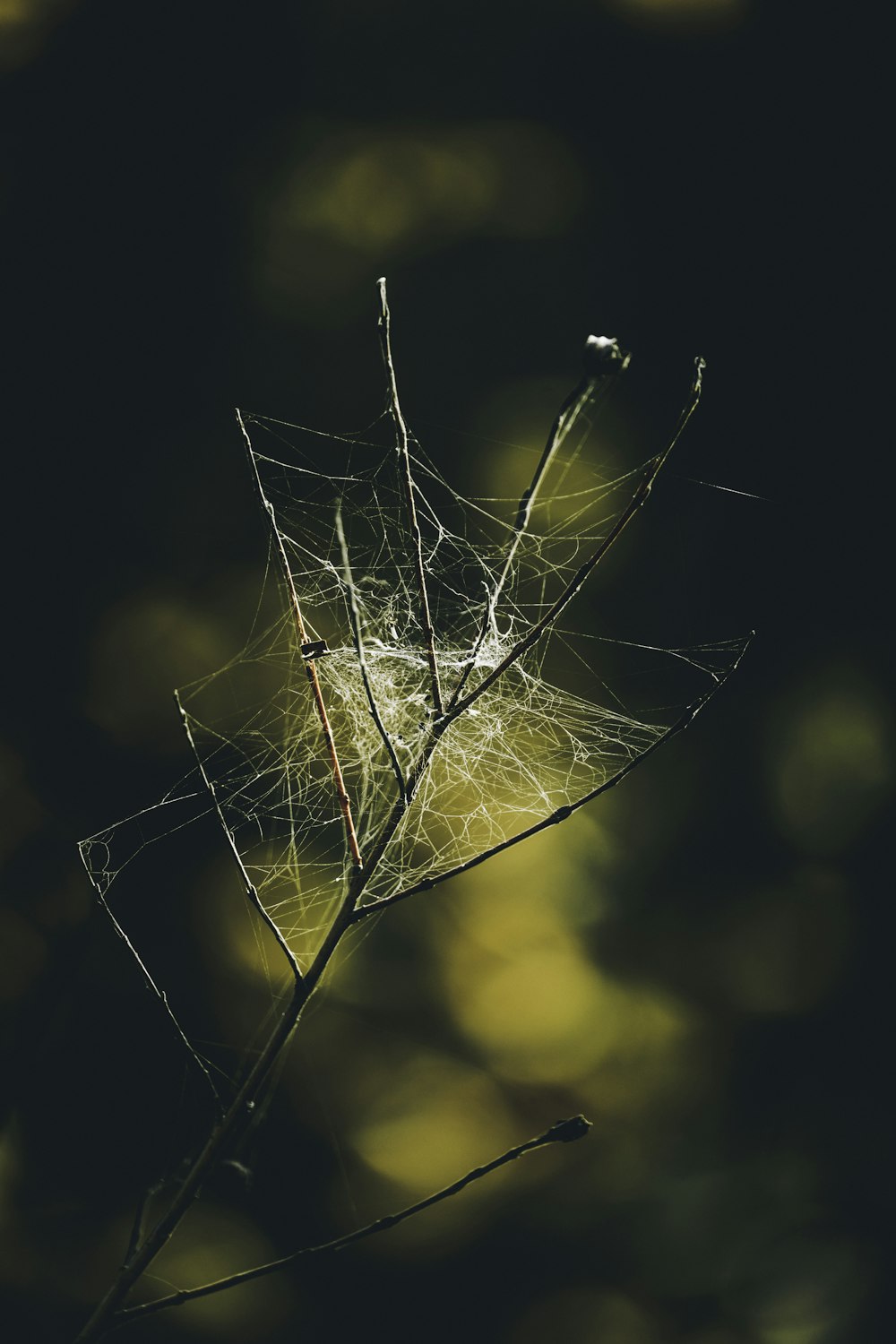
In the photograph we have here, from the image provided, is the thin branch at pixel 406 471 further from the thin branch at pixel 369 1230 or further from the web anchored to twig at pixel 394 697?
the thin branch at pixel 369 1230

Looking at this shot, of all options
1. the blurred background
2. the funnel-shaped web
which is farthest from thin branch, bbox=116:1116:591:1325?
the blurred background

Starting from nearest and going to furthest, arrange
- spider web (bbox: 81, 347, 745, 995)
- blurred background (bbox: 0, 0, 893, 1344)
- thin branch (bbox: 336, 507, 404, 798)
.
Answer: thin branch (bbox: 336, 507, 404, 798) → spider web (bbox: 81, 347, 745, 995) → blurred background (bbox: 0, 0, 893, 1344)

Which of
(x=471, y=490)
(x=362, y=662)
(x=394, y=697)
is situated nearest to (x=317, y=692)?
(x=362, y=662)

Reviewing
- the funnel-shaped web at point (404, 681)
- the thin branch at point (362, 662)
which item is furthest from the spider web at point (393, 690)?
the thin branch at point (362, 662)

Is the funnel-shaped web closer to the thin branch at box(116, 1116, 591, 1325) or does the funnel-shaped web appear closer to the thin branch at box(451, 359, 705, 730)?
the thin branch at box(451, 359, 705, 730)

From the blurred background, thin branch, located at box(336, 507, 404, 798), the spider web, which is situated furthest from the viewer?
the blurred background

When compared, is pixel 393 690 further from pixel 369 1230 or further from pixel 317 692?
pixel 369 1230

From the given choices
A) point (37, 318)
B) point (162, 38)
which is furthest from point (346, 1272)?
point (162, 38)

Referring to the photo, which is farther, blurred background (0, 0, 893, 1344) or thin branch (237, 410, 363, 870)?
blurred background (0, 0, 893, 1344)
